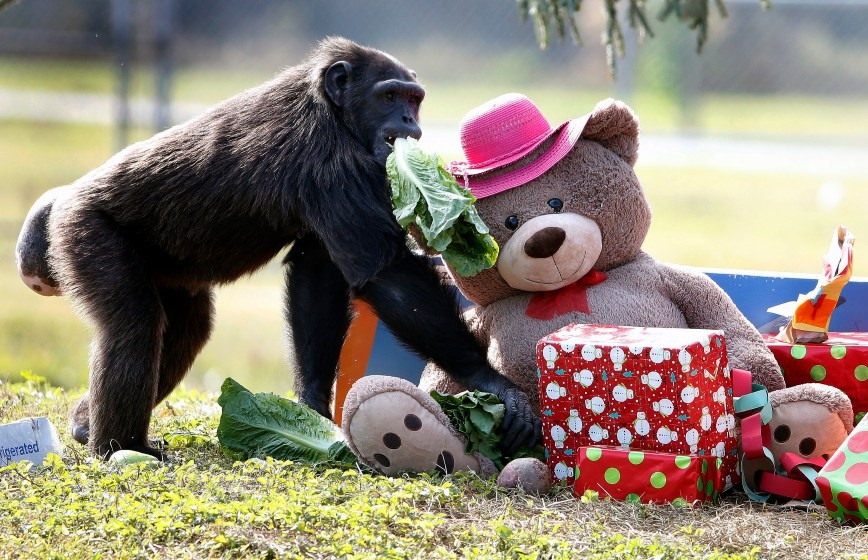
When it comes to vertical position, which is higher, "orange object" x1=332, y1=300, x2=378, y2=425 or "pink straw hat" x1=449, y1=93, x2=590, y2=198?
"pink straw hat" x1=449, y1=93, x2=590, y2=198

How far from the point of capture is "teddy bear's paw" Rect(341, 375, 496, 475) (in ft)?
11.8

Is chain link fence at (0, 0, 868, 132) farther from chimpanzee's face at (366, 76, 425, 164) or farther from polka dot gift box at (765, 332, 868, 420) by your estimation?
polka dot gift box at (765, 332, 868, 420)

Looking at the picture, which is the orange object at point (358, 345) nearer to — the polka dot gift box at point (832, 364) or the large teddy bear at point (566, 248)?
the large teddy bear at point (566, 248)

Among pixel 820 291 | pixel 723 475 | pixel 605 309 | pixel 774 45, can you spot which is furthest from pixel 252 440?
pixel 774 45

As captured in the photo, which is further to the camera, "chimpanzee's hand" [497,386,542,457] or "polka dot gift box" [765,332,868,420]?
"polka dot gift box" [765,332,868,420]

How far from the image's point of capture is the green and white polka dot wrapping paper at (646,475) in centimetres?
338

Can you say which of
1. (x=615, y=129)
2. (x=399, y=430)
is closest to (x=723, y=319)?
(x=615, y=129)

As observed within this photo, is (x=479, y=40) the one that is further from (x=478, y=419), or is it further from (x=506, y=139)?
(x=478, y=419)

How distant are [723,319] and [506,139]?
1058 millimetres

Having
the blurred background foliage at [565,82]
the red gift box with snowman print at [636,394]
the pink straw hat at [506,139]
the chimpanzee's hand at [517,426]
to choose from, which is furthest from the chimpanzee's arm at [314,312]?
the blurred background foliage at [565,82]

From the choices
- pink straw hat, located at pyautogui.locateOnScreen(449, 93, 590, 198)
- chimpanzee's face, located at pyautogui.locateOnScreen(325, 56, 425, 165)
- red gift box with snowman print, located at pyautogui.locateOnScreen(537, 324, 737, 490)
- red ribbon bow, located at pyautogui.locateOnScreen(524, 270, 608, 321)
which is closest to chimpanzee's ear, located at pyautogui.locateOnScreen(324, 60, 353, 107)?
chimpanzee's face, located at pyautogui.locateOnScreen(325, 56, 425, 165)

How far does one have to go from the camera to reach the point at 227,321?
375 inches

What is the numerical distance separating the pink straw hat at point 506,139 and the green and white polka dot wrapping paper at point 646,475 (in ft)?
3.59

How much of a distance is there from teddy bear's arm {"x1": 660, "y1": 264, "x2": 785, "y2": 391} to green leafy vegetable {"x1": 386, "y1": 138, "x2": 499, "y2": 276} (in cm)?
78
